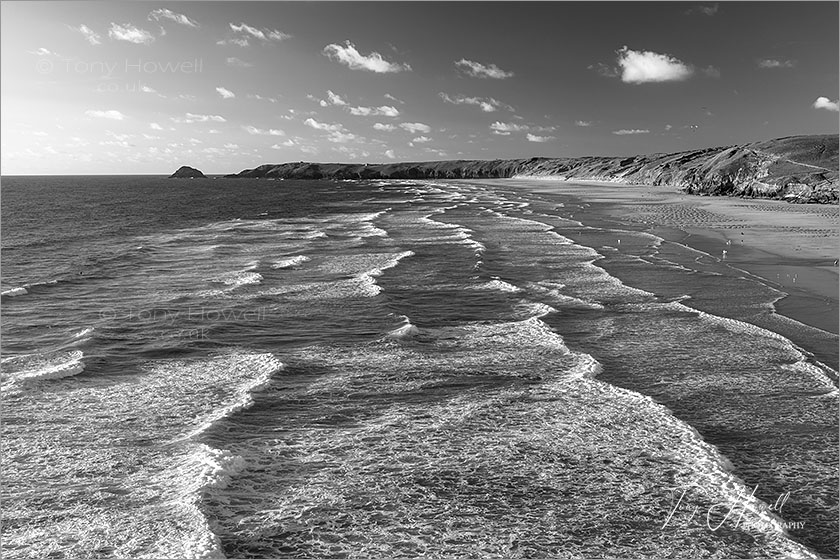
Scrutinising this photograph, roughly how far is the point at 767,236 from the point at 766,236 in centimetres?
6

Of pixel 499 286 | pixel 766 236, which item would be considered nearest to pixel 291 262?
pixel 499 286

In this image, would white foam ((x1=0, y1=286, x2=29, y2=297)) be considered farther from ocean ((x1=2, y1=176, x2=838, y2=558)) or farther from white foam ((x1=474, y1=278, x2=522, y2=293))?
white foam ((x1=474, y1=278, x2=522, y2=293))

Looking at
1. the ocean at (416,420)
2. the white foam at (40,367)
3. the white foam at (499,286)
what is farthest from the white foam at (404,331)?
the white foam at (40,367)

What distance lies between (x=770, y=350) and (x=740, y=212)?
42.8 metres

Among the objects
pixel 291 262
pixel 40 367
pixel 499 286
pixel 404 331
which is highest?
pixel 291 262

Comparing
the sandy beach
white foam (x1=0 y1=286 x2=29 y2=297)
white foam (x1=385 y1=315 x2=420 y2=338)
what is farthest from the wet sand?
white foam (x1=0 y1=286 x2=29 y2=297)

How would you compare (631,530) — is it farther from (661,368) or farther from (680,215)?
(680,215)

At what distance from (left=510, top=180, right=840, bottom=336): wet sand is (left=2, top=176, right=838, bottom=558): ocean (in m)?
1.68

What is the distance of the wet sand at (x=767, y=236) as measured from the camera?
843 inches

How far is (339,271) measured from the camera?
93.5ft

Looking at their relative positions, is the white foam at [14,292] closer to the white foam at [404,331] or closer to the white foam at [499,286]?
the white foam at [404,331]

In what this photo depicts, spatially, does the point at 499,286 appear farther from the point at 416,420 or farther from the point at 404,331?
the point at 416,420

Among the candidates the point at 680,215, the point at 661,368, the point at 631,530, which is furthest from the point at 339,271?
the point at 680,215

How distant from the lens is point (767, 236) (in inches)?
1459
